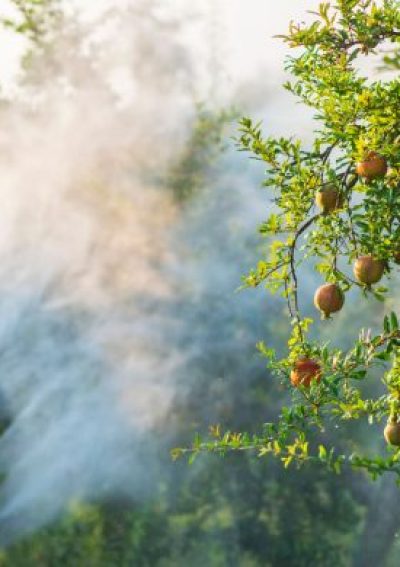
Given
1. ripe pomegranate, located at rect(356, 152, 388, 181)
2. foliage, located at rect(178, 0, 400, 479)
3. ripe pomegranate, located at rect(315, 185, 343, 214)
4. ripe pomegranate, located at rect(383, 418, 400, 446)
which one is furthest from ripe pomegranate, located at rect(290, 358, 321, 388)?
ripe pomegranate, located at rect(356, 152, 388, 181)

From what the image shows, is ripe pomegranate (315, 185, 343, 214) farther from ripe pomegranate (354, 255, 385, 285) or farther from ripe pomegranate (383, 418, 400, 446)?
ripe pomegranate (383, 418, 400, 446)

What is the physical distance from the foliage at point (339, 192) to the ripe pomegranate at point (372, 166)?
11 millimetres

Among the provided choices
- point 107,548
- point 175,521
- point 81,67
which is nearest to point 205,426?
point 175,521

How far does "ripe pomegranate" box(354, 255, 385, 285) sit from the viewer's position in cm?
218

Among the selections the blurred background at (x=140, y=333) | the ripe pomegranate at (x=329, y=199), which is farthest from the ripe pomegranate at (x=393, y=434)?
the blurred background at (x=140, y=333)

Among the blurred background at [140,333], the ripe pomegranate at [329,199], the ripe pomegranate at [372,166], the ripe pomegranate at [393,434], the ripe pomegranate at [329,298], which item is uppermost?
the blurred background at [140,333]

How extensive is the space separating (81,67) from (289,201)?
14.6 meters

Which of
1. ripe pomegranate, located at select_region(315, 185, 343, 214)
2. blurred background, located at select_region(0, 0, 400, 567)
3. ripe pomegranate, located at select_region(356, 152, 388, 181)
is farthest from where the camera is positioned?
blurred background, located at select_region(0, 0, 400, 567)

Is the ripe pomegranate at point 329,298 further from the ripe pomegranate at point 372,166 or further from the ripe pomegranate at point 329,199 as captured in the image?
the ripe pomegranate at point 372,166

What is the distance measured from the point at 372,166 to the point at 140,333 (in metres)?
10.7

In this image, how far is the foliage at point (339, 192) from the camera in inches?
87.0

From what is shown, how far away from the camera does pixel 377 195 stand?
2.21 metres

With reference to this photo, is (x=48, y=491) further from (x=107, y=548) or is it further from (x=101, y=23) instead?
(x=101, y=23)

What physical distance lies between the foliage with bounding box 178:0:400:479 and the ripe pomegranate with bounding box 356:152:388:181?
0.01m
